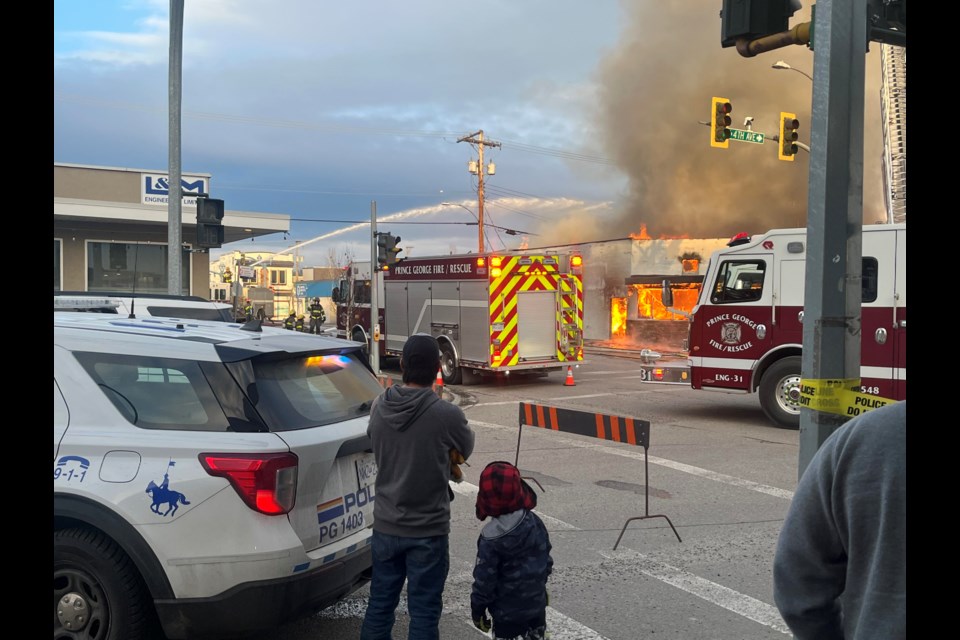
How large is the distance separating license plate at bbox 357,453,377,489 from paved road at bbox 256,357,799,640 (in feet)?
2.96

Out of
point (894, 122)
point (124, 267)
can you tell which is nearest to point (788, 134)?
point (894, 122)

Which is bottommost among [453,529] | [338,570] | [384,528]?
[453,529]

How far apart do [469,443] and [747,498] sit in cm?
471

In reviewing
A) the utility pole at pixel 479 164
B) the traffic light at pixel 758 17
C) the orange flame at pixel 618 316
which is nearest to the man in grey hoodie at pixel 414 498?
the traffic light at pixel 758 17

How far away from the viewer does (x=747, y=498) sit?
290 inches

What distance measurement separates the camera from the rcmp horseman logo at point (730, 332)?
37.7ft

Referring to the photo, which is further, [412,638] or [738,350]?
[738,350]

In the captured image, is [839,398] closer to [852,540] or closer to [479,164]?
[852,540]

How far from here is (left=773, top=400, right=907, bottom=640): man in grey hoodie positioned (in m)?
1.56

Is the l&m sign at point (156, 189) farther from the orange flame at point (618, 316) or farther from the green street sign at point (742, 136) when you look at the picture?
the orange flame at point (618, 316)

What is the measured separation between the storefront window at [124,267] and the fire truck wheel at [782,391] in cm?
1753
